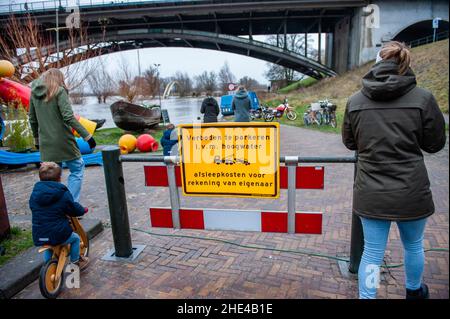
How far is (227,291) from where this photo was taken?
2.77m

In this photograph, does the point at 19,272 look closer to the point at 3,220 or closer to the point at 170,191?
the point at 3,220

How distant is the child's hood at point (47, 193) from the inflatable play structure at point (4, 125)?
5.28 meters

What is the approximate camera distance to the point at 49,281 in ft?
8.66

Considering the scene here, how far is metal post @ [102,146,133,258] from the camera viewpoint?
303 cm

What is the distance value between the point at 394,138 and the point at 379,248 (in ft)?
2.47

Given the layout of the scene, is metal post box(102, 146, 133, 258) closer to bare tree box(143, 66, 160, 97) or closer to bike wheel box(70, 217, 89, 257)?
bike wheel box(70, 217, 89, 257)

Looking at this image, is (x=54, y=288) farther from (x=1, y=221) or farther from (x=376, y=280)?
(x=376, y=280)

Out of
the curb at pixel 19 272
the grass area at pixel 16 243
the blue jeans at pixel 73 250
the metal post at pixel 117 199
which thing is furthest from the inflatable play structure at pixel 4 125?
the blue jeans at pixel 73 250

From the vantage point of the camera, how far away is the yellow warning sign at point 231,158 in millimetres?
2639

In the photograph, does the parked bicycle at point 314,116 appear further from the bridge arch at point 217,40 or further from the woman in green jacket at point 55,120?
the bridge arch at point 217,40

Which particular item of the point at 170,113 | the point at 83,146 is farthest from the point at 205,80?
the point at 83,146

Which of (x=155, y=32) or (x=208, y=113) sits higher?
(x=155, y=32)

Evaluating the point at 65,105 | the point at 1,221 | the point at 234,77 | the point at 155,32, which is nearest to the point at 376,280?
the point at 65,105

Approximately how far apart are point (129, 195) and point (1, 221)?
7.48 feet
